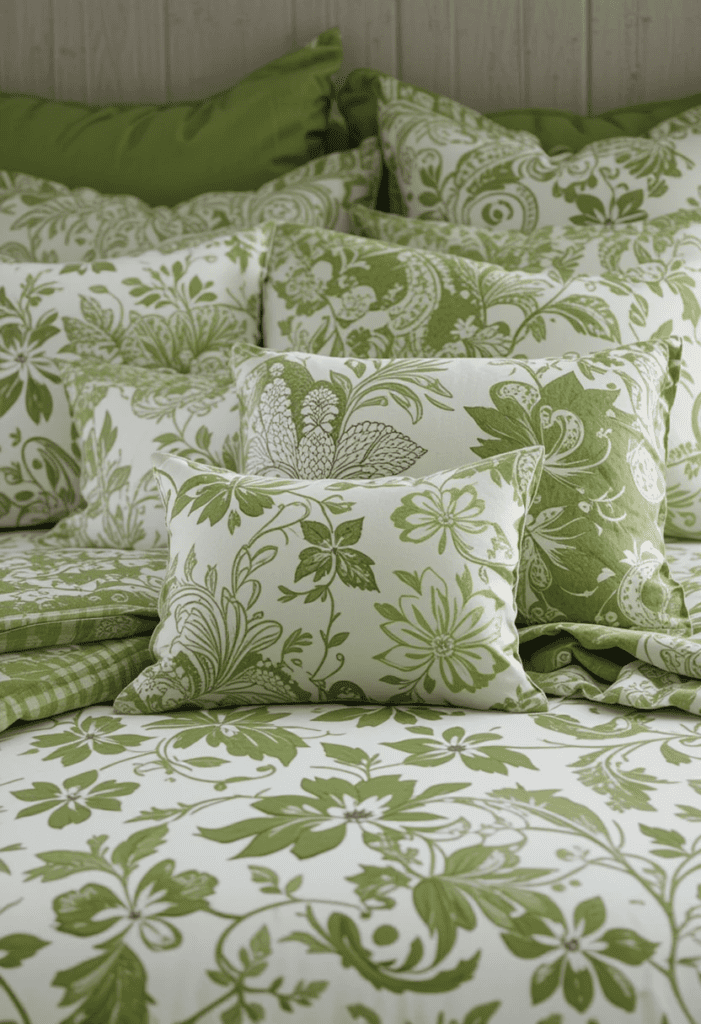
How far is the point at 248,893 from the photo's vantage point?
22.2 inches

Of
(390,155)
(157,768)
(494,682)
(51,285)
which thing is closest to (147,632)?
(157,768)

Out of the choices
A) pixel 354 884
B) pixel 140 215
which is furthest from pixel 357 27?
pixel 354 884

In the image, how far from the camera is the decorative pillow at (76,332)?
141 centimetres

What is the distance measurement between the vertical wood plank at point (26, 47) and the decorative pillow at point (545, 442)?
1.38m

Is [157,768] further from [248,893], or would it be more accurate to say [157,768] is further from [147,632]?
[147,632]

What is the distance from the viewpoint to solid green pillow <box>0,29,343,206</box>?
1.76 m

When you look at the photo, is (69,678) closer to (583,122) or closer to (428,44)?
(583,122)

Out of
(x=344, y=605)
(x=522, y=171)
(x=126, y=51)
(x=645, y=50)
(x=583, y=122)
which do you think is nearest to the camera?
(x=344, y=605)

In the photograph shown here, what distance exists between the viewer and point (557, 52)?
189 centimetres

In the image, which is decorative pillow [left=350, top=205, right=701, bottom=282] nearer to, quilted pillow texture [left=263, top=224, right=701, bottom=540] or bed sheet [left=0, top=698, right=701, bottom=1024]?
quilted pillow texture [left=263, top=224, right=701, bottom=540]

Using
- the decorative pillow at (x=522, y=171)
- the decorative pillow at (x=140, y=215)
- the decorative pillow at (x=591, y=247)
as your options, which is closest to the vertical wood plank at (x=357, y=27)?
the decorative pillow at (x=522, y=171)

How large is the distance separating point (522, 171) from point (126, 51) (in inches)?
38.3

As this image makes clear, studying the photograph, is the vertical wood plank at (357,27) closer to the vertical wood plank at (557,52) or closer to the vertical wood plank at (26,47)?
the vertical wood plank at (557,52)

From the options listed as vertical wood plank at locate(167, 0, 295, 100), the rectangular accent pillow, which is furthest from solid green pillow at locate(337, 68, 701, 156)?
the rectangular accent pillow
